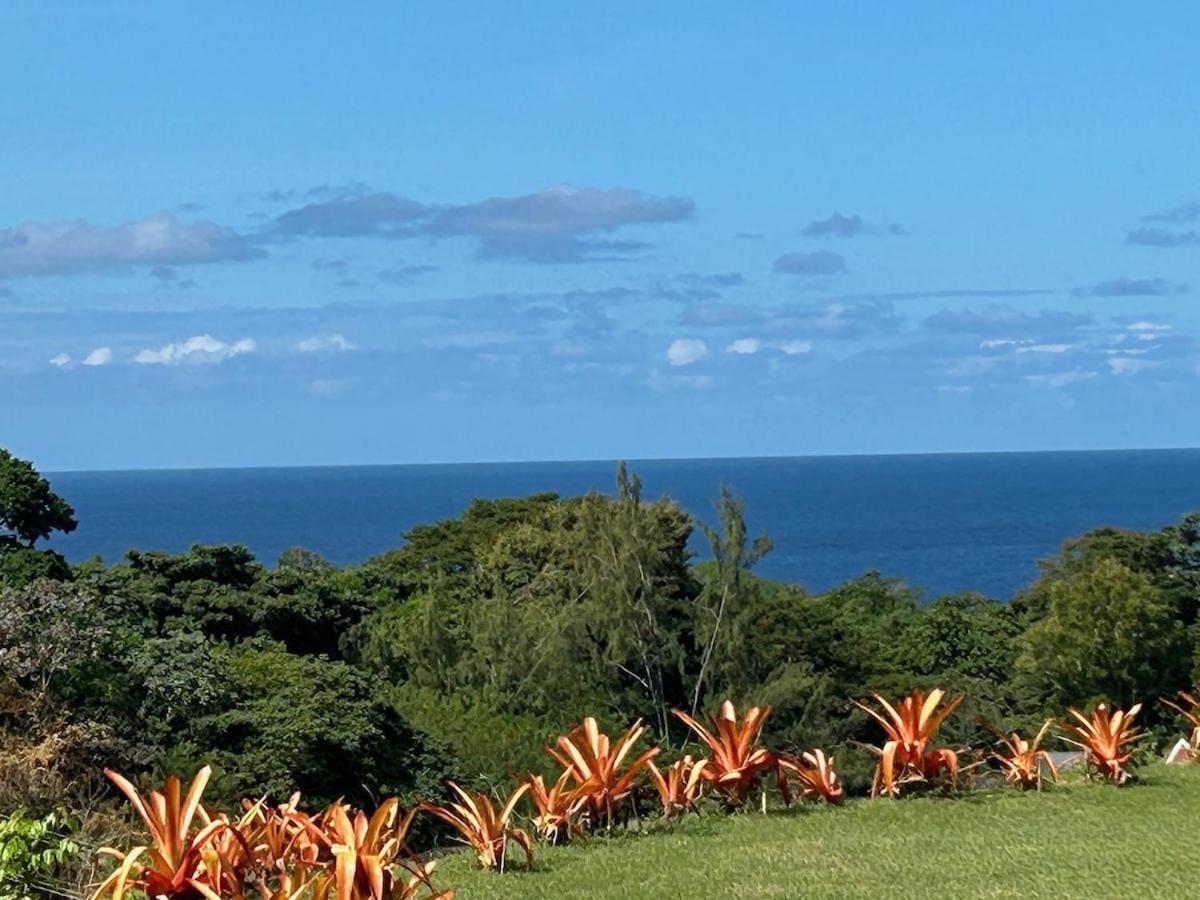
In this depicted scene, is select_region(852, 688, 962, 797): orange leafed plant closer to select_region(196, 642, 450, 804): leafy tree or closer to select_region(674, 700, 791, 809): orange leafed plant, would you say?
select_region(674, 700, 791, 809): orange leafed plant

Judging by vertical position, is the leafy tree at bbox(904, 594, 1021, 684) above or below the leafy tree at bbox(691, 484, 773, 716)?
below

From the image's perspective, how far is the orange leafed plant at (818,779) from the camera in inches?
363

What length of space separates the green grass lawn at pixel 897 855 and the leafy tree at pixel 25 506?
14.7m

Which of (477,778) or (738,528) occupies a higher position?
(738,528)

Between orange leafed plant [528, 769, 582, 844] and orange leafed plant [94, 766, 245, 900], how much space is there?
2038 millimetres

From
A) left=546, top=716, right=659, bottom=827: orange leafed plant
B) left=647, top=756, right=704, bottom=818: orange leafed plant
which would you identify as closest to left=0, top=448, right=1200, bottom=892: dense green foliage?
left=546, top=716, right=659, bottom=827: orange leafed plant

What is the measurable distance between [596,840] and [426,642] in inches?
767

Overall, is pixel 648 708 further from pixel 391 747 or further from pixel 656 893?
pixel 656 893

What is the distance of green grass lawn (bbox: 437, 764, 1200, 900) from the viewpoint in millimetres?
7055

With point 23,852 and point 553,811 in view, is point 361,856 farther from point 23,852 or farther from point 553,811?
point 553,811

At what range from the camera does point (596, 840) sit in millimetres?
8344


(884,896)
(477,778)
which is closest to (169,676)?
(477,778)

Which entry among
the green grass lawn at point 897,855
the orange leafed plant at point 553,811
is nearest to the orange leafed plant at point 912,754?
the green grass lawn at point 897,855

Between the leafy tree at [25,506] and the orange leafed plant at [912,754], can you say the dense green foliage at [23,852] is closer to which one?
the orange leafed plant at [912,754]
